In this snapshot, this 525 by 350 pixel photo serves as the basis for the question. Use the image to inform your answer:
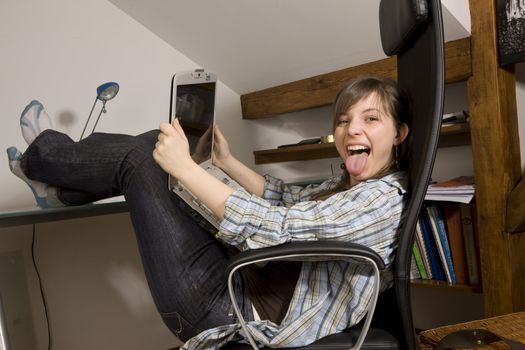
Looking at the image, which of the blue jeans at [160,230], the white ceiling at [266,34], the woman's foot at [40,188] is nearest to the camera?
the blue jeans at [160,230]

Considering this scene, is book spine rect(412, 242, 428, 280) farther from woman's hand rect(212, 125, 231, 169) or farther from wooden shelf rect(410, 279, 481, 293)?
woman's hand rect(212, 125, 231, 169)

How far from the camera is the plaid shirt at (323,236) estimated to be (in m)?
0.92

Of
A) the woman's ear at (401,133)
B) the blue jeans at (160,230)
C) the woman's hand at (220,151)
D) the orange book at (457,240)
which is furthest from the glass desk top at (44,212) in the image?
the orange book at (457,240)

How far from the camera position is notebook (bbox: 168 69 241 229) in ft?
3.52

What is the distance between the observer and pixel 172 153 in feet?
3.29

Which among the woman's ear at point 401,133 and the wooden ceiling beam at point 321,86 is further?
the wooden ceiling beam at point 321,86

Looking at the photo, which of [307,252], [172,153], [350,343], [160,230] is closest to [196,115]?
[172,153]

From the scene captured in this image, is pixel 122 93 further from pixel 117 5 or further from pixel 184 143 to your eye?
pixel 184 143

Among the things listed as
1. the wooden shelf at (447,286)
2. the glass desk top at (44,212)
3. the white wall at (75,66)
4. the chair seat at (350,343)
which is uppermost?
the white wall at (75,66)

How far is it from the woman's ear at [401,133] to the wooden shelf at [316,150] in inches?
24.1

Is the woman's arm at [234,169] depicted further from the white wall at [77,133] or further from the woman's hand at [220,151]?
the white wall at [77,133]

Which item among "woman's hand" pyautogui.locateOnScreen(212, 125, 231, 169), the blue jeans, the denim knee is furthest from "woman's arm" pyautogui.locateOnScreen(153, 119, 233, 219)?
"woman's hand" pyautogui.locateOnScreen(212, 125, 231, 169)

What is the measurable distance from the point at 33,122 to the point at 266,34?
3.55ft

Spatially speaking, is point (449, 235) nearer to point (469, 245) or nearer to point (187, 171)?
point (469, 245)
